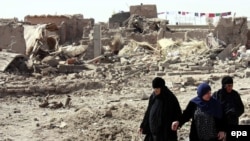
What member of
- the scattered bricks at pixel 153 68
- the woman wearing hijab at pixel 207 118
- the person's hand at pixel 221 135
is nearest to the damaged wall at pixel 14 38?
the scattered bricks at pixel 153 68

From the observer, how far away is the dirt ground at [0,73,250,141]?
7.64 meters

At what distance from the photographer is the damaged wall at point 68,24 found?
2836cm

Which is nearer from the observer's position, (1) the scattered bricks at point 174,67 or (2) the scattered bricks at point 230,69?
(2) the scattered bricks at point 230,69

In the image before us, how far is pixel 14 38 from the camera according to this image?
17.1 metres

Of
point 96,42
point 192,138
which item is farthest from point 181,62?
point 192,138

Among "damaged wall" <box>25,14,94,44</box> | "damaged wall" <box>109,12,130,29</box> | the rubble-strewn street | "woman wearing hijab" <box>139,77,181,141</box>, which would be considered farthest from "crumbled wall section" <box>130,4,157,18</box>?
"woman wearing hijab" <box>139,77,181,141</box>

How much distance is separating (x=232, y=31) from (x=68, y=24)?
11410mm

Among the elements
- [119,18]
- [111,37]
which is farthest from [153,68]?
[119,18]

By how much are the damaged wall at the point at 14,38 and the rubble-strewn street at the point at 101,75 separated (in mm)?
37

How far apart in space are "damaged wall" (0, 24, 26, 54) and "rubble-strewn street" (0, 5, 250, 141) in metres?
0.04

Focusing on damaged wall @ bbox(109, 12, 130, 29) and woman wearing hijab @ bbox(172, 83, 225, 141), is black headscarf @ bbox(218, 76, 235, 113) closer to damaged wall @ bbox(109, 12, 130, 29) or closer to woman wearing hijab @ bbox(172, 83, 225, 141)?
woman wearing hijab @ bbox(172, 83, 225, 141)

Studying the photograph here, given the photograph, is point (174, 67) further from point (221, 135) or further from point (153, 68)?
point (221, 135)

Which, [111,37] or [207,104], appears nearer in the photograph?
[207,104]

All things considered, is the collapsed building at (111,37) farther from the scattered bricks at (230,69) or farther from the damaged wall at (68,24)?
the scattered bricks at (230,69)
